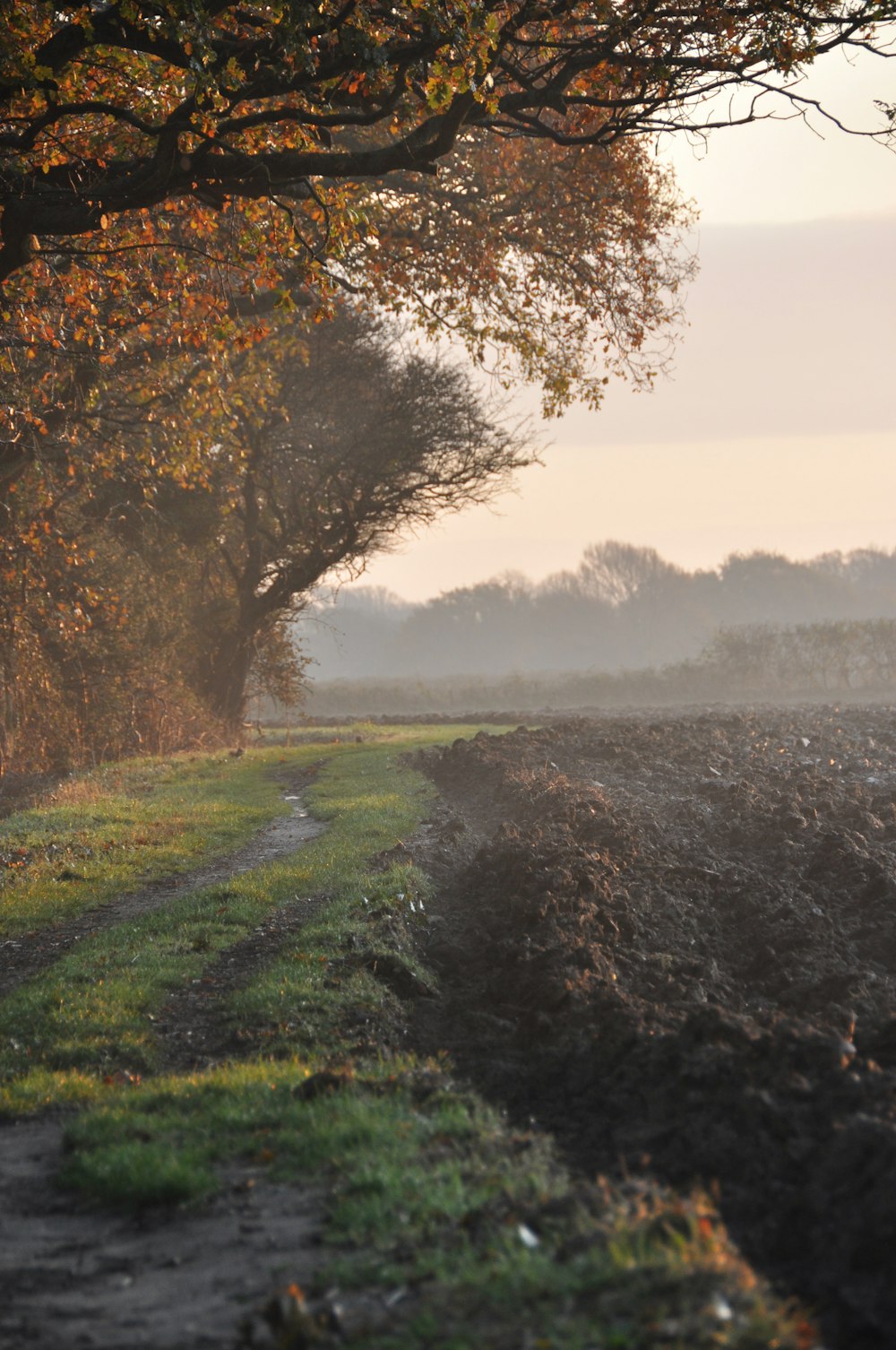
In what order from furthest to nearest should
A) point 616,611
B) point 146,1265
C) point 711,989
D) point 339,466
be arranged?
point 616,611, point 339,466, point 711,989, point 146,1265

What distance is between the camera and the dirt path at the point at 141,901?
32.7 feet

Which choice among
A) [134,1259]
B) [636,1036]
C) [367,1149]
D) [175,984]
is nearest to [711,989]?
[636,1036]

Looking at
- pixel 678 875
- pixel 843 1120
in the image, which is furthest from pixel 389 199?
pixel 843 1120

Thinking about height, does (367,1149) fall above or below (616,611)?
below

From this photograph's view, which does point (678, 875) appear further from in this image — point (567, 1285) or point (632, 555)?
point (632, 555)

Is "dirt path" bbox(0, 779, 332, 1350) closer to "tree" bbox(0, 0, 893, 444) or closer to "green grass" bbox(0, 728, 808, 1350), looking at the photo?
"green grass" bbox(0, 728, 808, 1350)

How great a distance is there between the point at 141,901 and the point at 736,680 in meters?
43.5

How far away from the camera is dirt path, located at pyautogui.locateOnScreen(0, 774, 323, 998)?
9961 mm

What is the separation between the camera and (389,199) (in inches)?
707

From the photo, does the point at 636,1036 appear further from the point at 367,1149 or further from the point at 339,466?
the point at 339,466

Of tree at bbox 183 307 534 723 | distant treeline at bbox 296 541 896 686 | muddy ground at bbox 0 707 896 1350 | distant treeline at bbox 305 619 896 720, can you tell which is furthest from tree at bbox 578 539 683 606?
muddy ground at bbox 0 707 896 1350

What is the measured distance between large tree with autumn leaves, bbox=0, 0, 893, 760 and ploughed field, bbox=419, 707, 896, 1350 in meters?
6.81

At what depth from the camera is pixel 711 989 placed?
8.16m

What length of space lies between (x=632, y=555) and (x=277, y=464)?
77.2m
